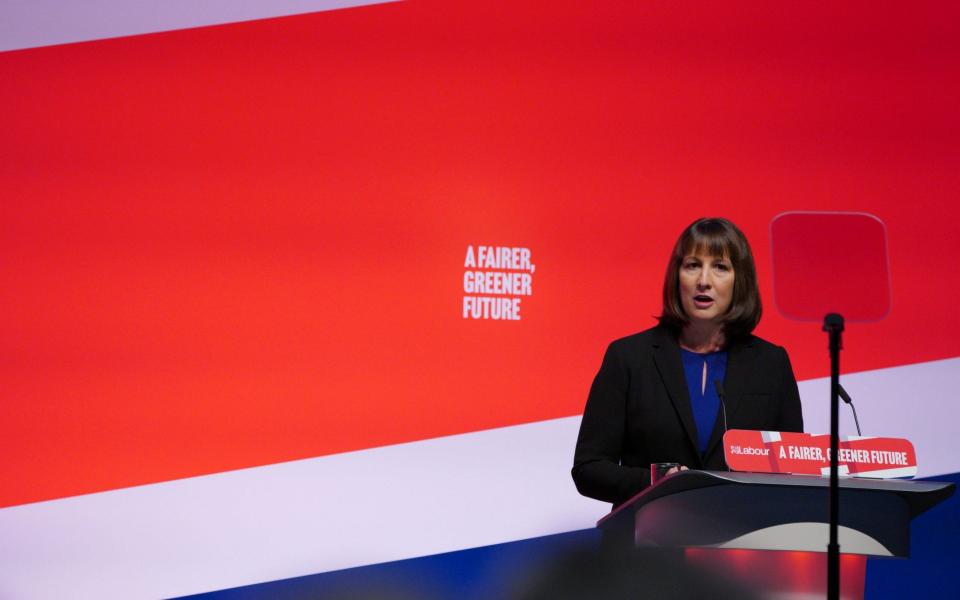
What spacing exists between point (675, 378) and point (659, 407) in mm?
78

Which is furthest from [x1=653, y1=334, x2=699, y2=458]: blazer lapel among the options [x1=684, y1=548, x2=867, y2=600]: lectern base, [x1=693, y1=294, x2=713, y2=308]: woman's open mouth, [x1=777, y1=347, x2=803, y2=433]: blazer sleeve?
[x1=684, y1=548, x2=867, y2=600]: lectern base

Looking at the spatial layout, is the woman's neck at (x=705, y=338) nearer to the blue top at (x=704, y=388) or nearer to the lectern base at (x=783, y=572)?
the blue top at (x=704, y=388)

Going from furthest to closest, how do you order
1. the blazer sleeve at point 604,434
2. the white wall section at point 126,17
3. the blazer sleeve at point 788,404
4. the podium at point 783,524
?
the white wall section at point 126,17
the blazer sleeve at point 788,404
the blazer sleeve at point 604,434
the podium at point 783,524

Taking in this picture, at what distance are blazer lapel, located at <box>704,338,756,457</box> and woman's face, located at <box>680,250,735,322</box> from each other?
9 cm

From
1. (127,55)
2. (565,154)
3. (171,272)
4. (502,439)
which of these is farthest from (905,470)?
(127,55)

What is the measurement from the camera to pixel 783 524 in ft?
5.06

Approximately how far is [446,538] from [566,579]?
1.37 ft

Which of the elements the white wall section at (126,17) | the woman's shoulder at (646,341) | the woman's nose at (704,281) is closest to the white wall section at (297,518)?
the woman's shoulder at (646,341)

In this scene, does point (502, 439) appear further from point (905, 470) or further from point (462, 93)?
point (905, 470)

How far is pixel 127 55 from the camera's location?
3.34m

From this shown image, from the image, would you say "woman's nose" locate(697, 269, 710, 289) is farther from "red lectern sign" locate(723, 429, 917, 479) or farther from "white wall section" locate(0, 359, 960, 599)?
"white wall section" locate(0, 359, 960, 599)

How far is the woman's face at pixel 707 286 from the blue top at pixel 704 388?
0.32 ft

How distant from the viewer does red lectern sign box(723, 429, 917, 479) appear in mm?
1645

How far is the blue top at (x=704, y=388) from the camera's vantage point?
7.35 feet
